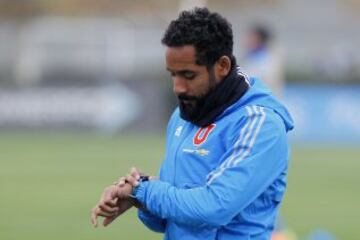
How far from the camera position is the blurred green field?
14422mm

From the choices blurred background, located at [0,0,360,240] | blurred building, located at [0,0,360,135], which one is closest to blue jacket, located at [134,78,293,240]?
→ blurred background, located at [0,0,360,240]

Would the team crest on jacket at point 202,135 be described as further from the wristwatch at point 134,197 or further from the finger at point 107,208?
the finger at point 107,208

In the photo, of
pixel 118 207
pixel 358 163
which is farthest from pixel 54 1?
pixel 118 207

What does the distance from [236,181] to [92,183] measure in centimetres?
1374

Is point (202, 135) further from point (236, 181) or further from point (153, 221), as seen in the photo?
point (153, 221)

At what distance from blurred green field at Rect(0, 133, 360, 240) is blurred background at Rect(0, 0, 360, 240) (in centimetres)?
3

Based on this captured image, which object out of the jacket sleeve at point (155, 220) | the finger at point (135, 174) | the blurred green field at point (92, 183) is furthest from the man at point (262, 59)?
the finger at point (135, 174)

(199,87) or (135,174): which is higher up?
(199,87)

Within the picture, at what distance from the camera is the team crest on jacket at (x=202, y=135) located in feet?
19.4

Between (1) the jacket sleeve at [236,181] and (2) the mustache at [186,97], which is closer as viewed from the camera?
(1) the jacket sleeve at [236,181]

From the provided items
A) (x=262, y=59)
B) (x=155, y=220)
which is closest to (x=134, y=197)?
(x=155, y=220)

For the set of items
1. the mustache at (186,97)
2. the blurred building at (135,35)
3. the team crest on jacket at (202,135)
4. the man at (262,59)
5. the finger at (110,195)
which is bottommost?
the blurred building at (135,35)

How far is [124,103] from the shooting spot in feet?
98.3

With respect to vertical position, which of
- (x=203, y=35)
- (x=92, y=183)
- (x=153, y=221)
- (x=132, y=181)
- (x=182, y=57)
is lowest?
(x=92, y=183)
